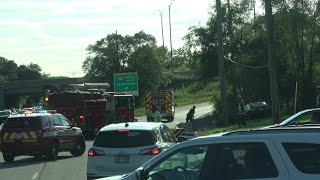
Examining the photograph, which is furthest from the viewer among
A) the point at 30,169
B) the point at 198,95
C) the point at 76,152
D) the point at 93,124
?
the point at 198,95

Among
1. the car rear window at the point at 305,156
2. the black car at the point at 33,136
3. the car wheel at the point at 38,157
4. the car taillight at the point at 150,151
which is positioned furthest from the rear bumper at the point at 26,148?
the car rear window at the point at 305,156

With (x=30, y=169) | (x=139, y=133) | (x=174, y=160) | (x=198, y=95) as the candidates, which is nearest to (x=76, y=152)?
(x=30, y=169)

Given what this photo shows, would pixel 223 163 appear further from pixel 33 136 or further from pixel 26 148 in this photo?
pixel 26 148

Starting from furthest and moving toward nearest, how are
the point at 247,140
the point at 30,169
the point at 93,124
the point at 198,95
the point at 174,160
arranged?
the point at 198,95 → the point at 93,124 → the point at 30,169 → the point at 174,160 → the point at 247,140

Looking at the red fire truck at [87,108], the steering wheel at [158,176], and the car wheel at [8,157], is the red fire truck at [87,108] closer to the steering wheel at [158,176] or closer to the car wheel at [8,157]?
the car wheel at [8,157]

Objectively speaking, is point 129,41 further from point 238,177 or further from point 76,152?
point 238,177

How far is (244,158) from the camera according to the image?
22.2 feet

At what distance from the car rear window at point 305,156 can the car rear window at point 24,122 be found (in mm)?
18915

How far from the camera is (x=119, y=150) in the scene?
13516mm

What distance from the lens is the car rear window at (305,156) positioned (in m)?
6.30

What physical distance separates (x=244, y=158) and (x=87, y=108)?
3337 cm

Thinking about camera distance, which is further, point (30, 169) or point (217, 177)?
point (30, 169)

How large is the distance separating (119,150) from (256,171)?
705cm

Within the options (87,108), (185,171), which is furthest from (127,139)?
(87,108)
